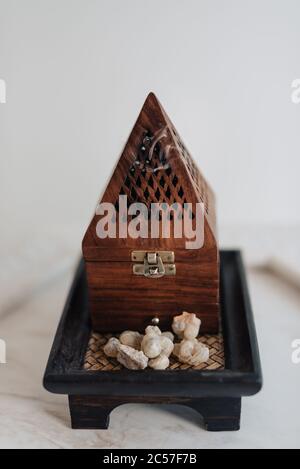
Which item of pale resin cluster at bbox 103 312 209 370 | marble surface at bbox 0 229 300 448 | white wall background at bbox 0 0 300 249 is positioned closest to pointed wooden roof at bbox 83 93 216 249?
pale resin cluster at bbox 103 312 209 370

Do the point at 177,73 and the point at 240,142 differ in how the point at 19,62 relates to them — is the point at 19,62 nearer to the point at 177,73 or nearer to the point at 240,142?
the point at 177,73

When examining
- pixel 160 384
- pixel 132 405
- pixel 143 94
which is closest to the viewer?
pixel 160 384

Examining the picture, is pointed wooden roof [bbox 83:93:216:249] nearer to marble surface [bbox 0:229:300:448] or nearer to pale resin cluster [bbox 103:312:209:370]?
pale resin cluster [bbox 103:312:209:370]

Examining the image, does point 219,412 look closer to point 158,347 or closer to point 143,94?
point 158,347

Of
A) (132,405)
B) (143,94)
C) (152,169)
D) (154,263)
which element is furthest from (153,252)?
(143,94)

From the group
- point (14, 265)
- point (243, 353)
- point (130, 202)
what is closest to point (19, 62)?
point (14, 265)

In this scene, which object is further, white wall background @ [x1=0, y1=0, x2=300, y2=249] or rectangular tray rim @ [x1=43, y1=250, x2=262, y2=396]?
white wall background @ [x1=0, y1=0, x2=300, y2=249]

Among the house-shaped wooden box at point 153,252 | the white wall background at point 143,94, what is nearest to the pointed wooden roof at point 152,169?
the house-shaped wooden box at point 153,252

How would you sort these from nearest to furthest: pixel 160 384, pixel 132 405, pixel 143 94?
pixel 160 384, pixel 132 405, pixel 143 94
